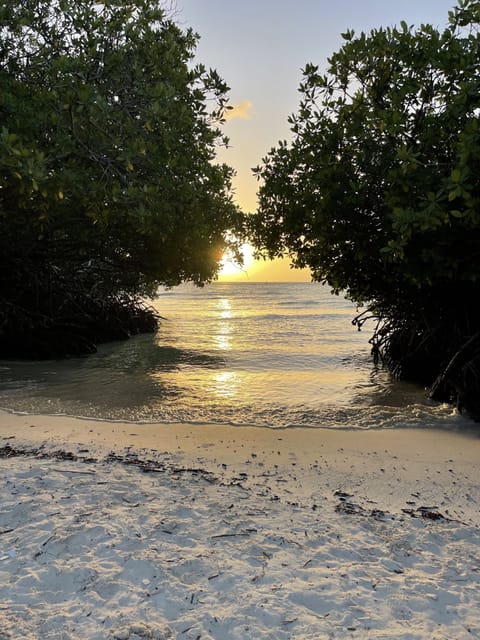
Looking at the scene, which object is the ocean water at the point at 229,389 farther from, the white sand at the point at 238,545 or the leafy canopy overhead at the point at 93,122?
the leafy canopy overhead at the point at 93,122

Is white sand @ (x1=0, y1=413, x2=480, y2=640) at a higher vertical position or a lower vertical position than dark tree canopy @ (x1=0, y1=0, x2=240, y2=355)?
lower

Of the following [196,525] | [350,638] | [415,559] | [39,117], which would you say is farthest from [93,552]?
[39,117]

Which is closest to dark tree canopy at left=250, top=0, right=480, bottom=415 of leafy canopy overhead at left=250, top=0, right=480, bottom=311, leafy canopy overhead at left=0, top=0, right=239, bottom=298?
leafy canopy overhead at left=250, top=0, right=480, bottom=311

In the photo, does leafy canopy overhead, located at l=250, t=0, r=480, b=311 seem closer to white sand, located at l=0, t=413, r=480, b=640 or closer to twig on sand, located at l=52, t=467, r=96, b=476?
white sand, located at l=0, t=413, r=480, b=640

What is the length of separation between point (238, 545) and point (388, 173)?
5.08 metres

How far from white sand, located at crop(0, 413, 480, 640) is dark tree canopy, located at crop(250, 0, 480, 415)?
2.47 meters

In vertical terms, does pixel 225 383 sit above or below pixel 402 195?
below

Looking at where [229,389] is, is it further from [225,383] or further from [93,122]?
[93,122]

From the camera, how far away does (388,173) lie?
6.00 meters

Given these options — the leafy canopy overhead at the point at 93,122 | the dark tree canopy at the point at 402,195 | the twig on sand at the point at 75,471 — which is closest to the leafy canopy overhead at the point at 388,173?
the dark tree canopy at the point at 402,195

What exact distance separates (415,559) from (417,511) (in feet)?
2.50

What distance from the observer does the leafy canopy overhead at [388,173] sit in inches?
193

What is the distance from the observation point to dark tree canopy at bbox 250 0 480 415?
16.4 feet

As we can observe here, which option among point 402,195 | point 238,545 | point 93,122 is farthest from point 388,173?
point 238,545
